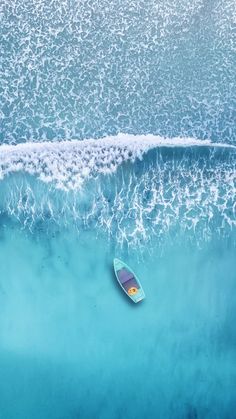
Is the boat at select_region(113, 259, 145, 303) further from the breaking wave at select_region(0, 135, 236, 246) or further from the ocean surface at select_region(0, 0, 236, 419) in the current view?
the breaking wave at select_region(0, 135, 236, 246)

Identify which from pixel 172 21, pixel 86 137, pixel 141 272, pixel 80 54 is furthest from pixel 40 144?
pixel 172 21

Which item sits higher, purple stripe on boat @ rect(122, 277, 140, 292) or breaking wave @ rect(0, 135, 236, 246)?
breaking wave @ rect(0, 135, 236, 246)

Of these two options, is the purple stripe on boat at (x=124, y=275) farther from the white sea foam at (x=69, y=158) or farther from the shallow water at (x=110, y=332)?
the white sea foam at (x=69, y=158)

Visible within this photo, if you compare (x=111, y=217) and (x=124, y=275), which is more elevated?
(x=111, y=217)

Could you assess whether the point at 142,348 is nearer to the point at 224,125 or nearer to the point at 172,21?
the point at 224,125

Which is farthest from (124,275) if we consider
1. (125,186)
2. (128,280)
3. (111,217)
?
(125,186)

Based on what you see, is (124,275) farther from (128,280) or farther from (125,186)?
(125,186)

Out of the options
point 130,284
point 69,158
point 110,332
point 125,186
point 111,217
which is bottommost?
point 110,332

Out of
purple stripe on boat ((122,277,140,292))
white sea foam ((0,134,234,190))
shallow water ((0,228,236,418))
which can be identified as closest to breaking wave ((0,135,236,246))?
white sea foam ((0,134,234,190))
